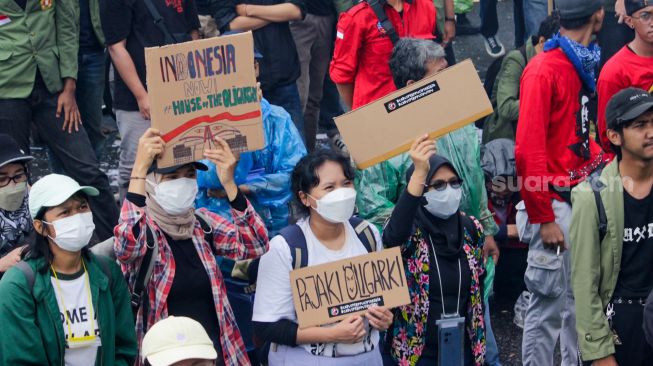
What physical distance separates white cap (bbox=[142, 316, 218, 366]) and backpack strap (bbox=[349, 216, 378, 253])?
144 centimetres

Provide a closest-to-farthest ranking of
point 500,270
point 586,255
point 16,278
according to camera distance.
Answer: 1. point 16,278
2. point 586,255
3. point 500,270

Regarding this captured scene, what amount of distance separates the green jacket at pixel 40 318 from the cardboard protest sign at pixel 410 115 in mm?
1442

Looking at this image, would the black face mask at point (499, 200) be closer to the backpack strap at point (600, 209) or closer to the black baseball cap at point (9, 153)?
the backpack strap at point (600, 209)

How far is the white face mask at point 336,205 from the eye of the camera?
586 cm

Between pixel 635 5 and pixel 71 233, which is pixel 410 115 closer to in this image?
pixel 71 233

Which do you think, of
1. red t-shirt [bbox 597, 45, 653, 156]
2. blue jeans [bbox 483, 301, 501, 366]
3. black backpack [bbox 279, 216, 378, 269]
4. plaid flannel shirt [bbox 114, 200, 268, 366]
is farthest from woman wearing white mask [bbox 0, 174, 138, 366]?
red t-shirt [bbox 597, 45, 653, 156]

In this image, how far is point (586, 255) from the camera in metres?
6.06

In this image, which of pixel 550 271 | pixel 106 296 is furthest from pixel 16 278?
pixel 550 271

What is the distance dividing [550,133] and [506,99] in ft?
6.16

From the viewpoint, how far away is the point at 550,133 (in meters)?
7.11

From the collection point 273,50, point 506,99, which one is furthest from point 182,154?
point 506,99

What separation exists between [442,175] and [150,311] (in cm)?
167

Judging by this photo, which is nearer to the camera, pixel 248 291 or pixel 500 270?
pixel 248 291

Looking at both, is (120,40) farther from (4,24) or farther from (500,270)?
(500,270)
